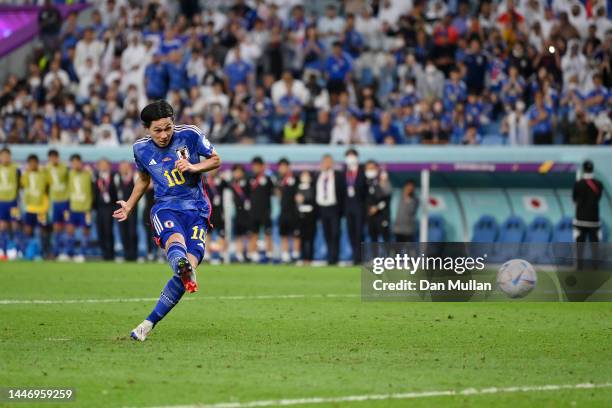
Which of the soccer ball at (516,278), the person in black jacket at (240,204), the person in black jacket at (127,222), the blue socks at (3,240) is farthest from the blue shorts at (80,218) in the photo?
the soccer ball at (516,278)

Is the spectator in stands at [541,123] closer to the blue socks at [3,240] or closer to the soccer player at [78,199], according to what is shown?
the soccer player at [78,199]

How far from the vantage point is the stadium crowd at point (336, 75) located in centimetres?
2489

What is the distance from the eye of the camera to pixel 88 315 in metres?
12.8

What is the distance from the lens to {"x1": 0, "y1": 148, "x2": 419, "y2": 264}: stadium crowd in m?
24.5

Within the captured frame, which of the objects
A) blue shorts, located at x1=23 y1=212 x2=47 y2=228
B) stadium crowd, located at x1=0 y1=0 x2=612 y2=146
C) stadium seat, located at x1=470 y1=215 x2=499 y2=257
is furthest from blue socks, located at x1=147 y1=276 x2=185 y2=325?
blue shorts, located at x1=23 y1=212 x2=47 y2=228

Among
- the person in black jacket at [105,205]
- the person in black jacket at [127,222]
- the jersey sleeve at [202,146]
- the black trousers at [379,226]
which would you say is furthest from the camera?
the person in black jacket at [105,205]

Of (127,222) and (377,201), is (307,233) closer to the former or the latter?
(377,201)

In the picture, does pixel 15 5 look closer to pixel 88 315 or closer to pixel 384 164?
pixel 384 164

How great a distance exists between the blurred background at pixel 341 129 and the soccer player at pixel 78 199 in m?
0.03

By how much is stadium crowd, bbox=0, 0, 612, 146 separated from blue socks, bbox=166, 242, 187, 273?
1484cm

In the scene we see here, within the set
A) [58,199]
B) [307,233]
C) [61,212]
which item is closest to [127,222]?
[61,212]

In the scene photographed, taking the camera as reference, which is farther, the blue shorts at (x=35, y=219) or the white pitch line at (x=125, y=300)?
the blue shorts at (x=35, y=219)

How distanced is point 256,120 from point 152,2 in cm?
668

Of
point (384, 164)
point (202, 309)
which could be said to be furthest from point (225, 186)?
point (202, 309)
